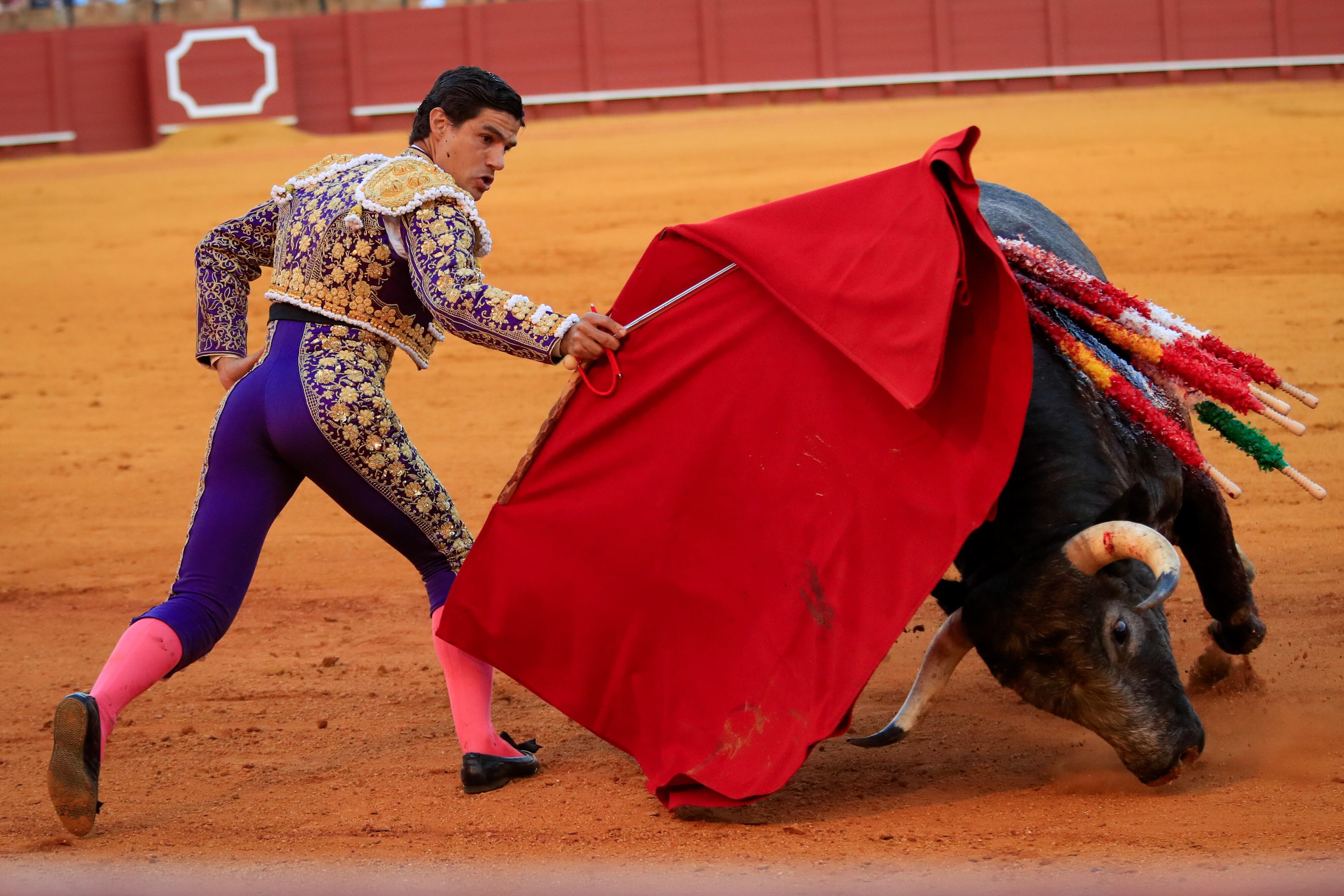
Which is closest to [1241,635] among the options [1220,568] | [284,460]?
[1220,568]

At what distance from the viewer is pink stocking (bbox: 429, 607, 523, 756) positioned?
279cm

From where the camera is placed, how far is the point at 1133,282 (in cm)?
842

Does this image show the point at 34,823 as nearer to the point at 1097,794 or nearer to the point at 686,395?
the point at 686,395

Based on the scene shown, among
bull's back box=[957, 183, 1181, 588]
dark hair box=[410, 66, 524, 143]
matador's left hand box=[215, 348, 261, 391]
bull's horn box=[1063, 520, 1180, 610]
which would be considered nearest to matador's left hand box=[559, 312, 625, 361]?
dark hair box=[410, 66, 524, 143]

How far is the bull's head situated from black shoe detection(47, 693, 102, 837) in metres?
1.63

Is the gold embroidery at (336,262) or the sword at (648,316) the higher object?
the gold embroidery at (336,262)

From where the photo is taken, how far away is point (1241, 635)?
3283 millimetres

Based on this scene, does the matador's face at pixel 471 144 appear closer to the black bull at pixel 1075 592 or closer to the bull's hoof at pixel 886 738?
the black bull at pixel 1075 592

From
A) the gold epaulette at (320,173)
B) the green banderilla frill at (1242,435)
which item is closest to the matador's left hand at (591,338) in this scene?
the gold epaulette at (320,173)

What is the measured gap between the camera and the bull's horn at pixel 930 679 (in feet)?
8.75

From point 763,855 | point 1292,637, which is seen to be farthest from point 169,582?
point 1292,637

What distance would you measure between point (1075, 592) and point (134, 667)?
1.70 m

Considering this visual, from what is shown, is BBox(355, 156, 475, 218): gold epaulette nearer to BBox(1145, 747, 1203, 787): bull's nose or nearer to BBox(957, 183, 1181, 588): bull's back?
BBox(957, 183, 1181, 588): bull's back

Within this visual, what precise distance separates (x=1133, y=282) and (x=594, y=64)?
8.47 meters
